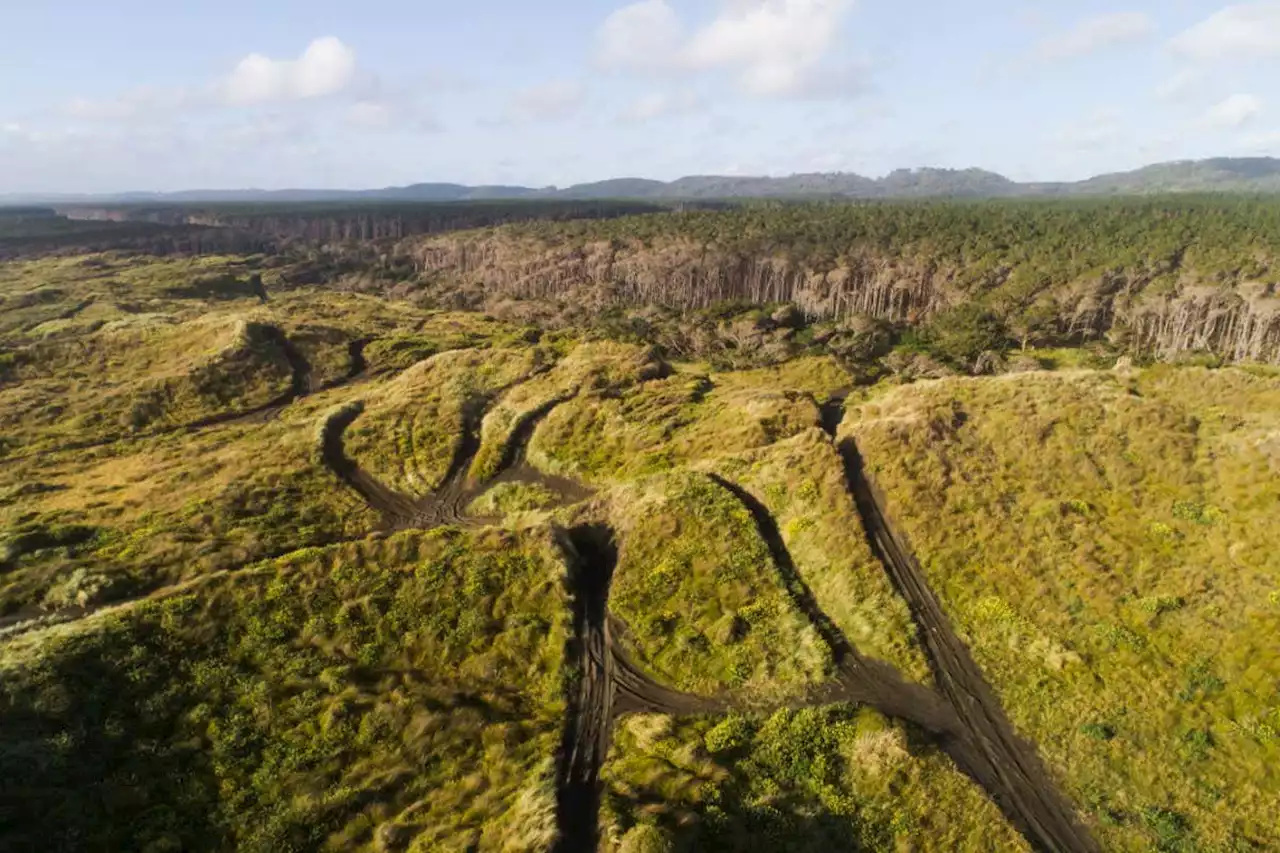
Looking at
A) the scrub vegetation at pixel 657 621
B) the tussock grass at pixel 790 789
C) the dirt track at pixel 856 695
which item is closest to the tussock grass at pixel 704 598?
the scrub vegetation at pixel 657 621

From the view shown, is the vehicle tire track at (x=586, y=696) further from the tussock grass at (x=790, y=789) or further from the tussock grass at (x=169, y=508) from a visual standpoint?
the tussock grass at (x=169, y=508)

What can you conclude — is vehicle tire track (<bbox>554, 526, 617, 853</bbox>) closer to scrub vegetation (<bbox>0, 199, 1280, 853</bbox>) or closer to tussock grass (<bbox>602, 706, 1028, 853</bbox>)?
scrub vegetation (<bbox>0, 199, 1280, 853</bbox>)

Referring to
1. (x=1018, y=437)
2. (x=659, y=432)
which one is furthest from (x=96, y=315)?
(x=1018, y=437)

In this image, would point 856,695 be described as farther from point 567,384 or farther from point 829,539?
point 567,384

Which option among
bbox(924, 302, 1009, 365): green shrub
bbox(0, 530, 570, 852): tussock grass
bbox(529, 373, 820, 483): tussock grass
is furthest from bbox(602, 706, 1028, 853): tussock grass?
bbox(924, 302, 1009, 365): green shrub

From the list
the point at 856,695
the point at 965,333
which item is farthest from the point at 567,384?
the point at 965,333

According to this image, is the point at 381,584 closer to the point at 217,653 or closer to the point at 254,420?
the point at 217,653
